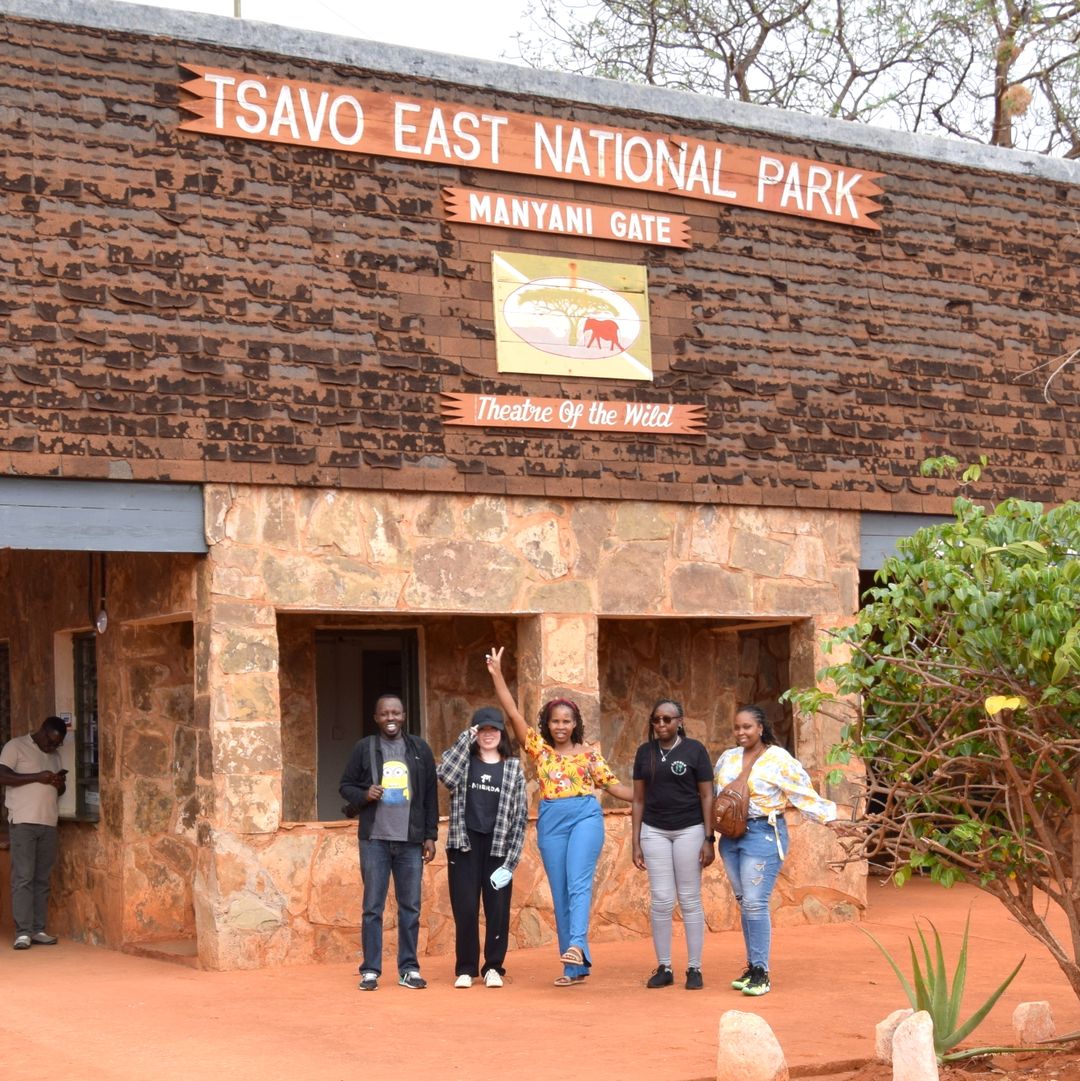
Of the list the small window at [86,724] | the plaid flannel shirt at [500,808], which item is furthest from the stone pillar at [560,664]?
the small window at [86,724]

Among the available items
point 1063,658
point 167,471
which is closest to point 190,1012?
point 167,471

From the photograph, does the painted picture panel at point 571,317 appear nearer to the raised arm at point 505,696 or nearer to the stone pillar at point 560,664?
the stone pillar at point 560,664

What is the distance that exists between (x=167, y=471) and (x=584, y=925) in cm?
375

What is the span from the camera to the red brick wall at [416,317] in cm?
1058

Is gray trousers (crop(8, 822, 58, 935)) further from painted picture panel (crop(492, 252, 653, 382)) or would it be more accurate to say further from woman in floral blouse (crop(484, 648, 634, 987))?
painted picture panel (crop(492, 252, 653, 382))

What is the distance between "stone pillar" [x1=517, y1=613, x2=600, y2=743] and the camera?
12.1 m

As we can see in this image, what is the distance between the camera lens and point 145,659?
40.2 ft

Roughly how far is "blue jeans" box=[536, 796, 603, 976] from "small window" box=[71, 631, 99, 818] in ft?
14.3

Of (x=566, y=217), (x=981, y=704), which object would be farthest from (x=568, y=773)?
(x=566, y=217)

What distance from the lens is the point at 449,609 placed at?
11773 millimetres

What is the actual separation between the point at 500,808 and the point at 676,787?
1.04 meters

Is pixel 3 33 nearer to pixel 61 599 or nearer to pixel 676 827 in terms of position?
pixel 61 599

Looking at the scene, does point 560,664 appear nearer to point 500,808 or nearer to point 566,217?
point 500,808

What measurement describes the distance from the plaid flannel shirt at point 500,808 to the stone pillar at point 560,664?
1.95 meters
